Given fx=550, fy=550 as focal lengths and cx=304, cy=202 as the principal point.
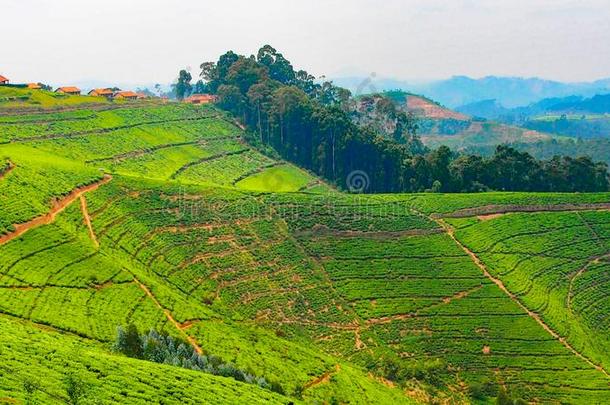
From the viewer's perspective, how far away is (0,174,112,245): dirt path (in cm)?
4406

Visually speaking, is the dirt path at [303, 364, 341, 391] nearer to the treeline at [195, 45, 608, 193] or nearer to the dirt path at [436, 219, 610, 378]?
the dirt path at [436, 219, 610, 378]

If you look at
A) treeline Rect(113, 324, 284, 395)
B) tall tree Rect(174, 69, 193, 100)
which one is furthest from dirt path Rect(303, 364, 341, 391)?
tall tree Rect(174, 69, 193, 100)

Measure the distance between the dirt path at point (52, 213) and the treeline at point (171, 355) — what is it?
1699 cm

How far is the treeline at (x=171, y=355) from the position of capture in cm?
3203

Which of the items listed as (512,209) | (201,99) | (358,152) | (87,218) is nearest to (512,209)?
(512,209)

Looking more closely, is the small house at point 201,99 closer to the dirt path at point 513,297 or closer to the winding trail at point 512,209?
the winding trail at point 512,209

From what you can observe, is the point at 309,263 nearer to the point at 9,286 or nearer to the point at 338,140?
the point at 9,286

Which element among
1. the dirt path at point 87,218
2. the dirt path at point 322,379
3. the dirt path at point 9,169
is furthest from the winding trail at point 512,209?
the dirt path at point 9,169

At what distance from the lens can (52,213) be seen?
49.9 m

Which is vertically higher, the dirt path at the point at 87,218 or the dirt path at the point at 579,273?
the dirt path at the point at 87,218

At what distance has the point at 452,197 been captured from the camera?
7488cm

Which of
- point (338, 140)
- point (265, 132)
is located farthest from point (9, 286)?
point (265, 132)

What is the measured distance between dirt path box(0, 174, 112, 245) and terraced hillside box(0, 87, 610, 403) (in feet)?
0.88

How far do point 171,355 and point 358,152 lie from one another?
70.8 meters
